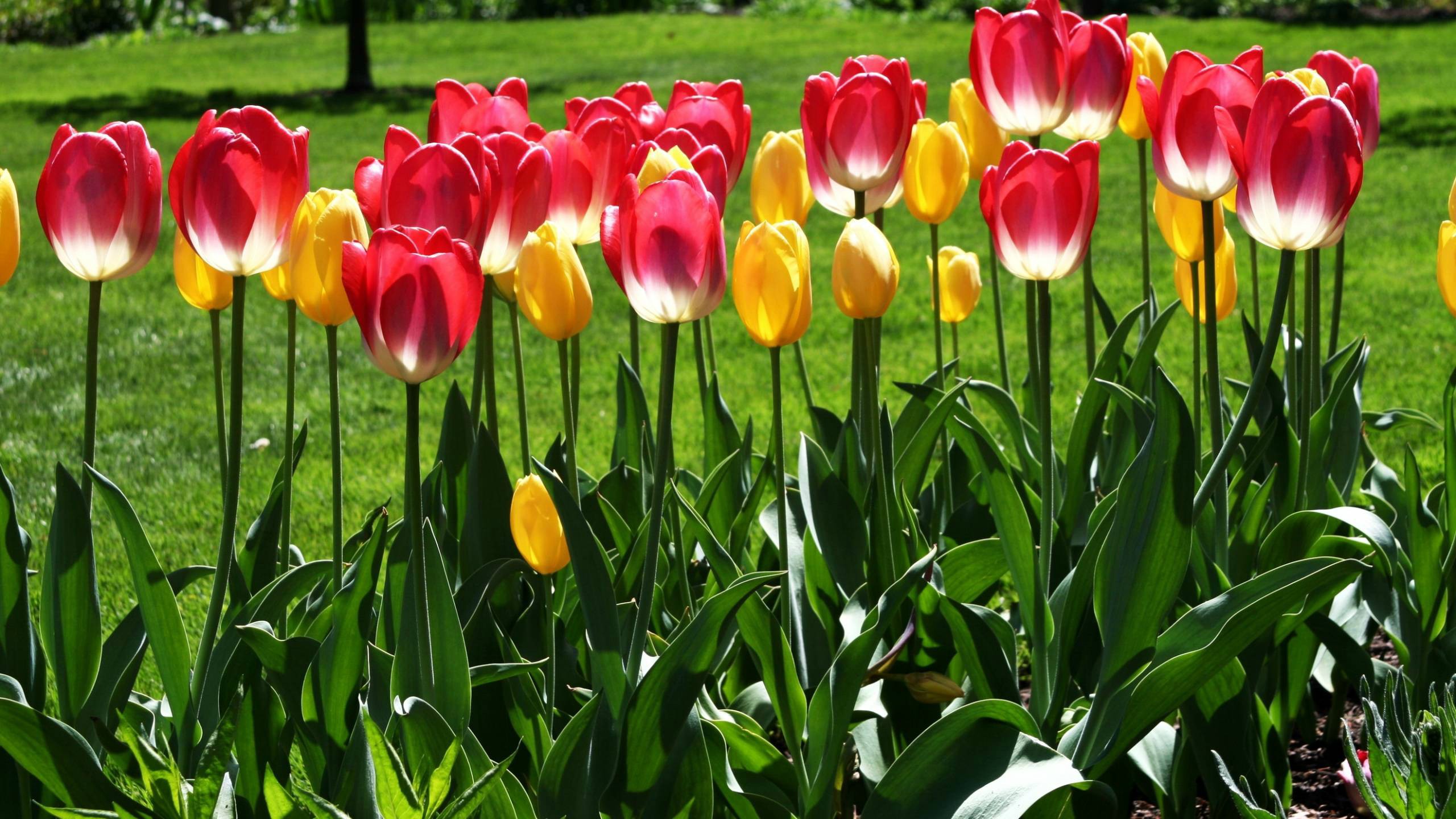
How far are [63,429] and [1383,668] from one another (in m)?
4.23

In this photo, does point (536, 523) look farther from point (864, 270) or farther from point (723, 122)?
point (723, 122)

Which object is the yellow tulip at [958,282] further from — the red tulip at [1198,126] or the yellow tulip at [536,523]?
the yellow tulip at [536,523]

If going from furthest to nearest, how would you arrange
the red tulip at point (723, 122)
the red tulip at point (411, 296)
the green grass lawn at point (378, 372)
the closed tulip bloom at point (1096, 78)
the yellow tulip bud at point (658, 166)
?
the green grass lawn at point (378, 372), the red tulip at point (723, 122), the closed tulip bloom at point (1096, 78), the yellow tulip bud at point (658, 166), the red tulip at point (411, 296)

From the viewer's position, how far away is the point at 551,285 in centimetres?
166

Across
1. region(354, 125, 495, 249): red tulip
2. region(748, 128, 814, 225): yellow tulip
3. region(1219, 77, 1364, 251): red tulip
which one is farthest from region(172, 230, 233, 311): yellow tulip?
region(1219, 77, 1364, 251): red tulip

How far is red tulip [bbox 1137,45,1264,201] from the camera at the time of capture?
1696mm

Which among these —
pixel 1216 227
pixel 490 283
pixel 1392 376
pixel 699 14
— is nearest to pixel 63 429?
pixel 490 283

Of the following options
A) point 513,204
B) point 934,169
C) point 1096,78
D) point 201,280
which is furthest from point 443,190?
point 1096,78

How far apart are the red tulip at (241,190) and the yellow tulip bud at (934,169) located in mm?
892

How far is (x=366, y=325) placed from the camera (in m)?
1.43

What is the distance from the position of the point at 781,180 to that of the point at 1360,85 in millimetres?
877

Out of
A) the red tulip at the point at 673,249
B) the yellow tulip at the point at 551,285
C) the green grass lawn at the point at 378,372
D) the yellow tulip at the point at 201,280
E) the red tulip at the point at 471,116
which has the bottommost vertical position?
the green grass lawn at the point at 378,372

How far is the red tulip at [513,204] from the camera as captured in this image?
5.57 ft

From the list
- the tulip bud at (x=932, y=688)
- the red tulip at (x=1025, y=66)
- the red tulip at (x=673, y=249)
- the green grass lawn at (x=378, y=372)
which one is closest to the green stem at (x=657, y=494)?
the red tulip at (x=673, y=249)
